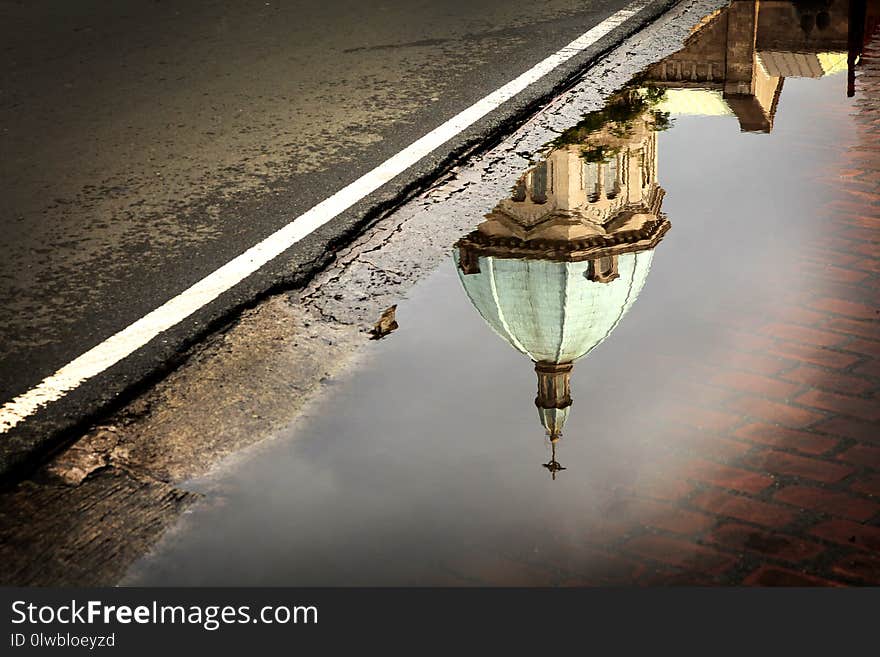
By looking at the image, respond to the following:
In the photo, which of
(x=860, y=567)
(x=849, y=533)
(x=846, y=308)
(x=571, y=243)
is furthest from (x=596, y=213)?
(x=860, y=567)

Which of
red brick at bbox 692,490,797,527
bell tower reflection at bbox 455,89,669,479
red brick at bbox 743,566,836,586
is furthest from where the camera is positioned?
bell tower reflection at bbox 455,89,669,479

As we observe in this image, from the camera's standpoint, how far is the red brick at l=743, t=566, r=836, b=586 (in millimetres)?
4102

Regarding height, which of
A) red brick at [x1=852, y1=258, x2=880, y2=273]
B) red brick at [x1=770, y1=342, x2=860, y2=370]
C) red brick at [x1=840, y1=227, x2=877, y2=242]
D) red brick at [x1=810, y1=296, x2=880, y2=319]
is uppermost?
red brick at [x1=840, y1=227, x2=877, y2=242]

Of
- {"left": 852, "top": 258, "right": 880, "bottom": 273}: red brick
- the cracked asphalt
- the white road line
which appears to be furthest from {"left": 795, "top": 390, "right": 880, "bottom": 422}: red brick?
the white road line

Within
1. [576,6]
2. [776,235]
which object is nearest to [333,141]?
[776,235]

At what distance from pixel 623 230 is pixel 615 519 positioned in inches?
121

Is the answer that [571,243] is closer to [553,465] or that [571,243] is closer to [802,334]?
[802,334]

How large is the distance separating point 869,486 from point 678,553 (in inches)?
31.3

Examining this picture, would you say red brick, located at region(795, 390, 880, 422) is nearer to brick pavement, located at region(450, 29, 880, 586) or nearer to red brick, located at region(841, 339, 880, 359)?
brick pavement, located at region(450, 29, 880, 586)

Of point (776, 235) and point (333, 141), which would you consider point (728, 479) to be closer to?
point (776, 235)

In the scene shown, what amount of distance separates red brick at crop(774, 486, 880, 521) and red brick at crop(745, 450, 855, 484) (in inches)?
3.5

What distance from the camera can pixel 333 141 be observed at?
895 centimetres

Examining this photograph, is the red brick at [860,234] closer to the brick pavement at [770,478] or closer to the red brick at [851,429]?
the brick pavement at [770,478]

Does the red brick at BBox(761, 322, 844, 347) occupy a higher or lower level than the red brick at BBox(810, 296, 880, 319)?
lower
